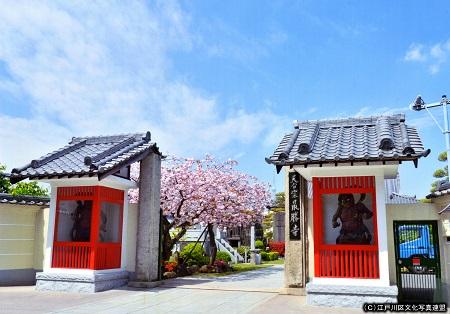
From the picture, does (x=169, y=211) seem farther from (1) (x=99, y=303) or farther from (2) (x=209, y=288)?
(1) (x=99, y=303)

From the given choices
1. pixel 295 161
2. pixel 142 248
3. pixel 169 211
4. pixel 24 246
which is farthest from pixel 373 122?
pixel 24 246

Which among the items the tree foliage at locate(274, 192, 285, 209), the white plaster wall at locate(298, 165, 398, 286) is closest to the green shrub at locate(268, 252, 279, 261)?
the tree foliage at locate(274, 192, 285, 209)

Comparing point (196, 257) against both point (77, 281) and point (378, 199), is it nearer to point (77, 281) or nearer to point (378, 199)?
point (77, 281)

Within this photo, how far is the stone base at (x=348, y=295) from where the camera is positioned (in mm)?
9180

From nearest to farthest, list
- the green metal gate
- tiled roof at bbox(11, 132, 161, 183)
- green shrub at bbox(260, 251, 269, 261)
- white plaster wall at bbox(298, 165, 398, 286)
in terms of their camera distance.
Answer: white plaster wall at bbox(298, 165, 398, 286) < the green metal gate < tiled roof at bbox(11, 132, 161, 183) < green shrub at bbox(260, 251, 269, 261)

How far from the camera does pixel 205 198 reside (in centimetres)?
1817

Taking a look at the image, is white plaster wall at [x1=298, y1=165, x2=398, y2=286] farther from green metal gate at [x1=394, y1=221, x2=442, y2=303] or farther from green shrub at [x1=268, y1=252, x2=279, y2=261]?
green shrub at [x1=268, y1=252, x2=279, y2=261]

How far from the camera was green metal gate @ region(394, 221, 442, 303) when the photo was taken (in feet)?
33.4

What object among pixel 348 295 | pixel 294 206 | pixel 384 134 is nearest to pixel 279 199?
pixel 294 206

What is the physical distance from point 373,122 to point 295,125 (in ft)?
6.88

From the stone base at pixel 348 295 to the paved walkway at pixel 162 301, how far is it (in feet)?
0.98

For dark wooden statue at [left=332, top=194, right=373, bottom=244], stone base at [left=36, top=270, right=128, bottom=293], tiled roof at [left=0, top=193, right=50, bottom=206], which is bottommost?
stone base at [left=36, top=270, right=128, bottom=293]

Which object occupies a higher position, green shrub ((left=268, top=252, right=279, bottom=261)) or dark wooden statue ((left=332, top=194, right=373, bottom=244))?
dark wooden statue ((left=332, top=194, right=373, bottom=244))

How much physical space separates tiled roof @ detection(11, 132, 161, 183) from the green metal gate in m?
7.46
